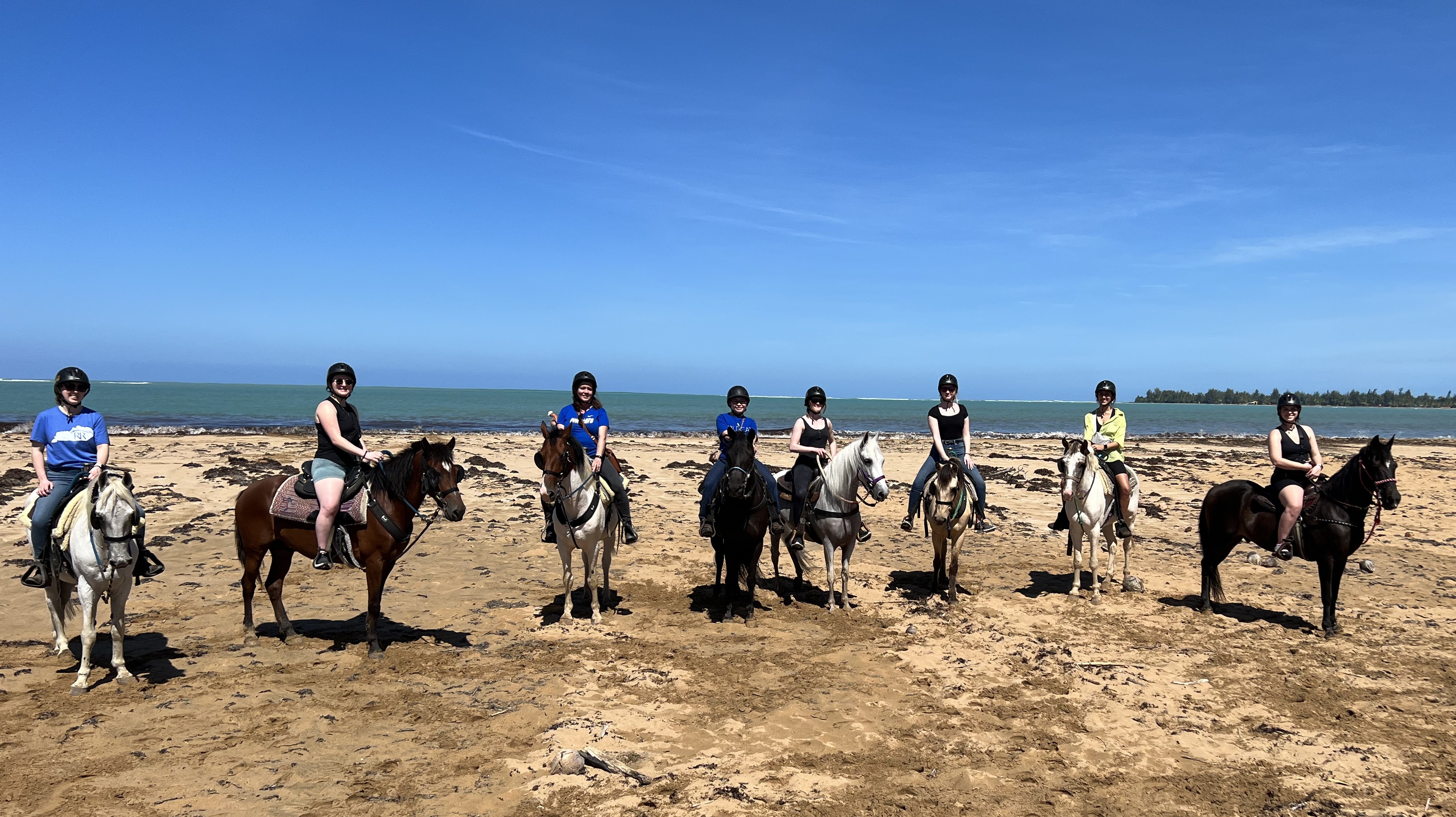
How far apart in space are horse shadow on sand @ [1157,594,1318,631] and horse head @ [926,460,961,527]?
320cm

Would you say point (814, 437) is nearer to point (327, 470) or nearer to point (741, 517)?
point (741, 517)

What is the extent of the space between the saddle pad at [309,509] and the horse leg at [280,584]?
489 mm

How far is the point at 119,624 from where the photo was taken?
630 centimetres

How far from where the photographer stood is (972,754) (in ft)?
17.2

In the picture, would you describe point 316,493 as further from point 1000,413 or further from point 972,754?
point 1000,413

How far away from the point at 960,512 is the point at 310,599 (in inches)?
339

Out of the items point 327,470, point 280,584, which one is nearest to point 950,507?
point 327,470

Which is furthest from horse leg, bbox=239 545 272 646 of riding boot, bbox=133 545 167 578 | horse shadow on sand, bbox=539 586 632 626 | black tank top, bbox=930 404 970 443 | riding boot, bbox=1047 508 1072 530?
riding boot, bbox=1047 508 1072 530

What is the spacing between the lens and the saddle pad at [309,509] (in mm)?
7184

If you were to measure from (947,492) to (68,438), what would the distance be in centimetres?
923

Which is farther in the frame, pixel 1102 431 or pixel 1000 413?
pixel 1000 413

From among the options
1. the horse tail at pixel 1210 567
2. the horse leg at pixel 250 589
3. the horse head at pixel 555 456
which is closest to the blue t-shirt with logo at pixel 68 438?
the horse leg at pixel 250 589

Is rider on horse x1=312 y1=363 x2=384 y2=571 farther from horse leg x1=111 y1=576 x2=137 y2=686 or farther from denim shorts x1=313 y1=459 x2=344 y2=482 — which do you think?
horse leg x1=111 y1=576 x2=137 y2=686

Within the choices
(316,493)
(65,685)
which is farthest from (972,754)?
(65,685)
